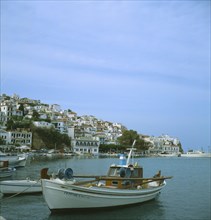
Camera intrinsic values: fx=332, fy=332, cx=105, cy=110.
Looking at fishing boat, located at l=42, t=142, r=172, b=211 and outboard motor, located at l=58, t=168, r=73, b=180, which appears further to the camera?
outboard motor, located at l=58, t=168, r=73, b=180

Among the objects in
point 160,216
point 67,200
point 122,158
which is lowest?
point 160,216

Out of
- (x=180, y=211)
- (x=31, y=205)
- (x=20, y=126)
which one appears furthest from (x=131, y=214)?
(x=20, y=126)

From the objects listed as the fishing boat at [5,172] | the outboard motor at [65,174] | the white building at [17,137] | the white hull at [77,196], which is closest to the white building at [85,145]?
the white building at [17,137]

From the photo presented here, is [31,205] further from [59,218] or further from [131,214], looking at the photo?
[131,214]

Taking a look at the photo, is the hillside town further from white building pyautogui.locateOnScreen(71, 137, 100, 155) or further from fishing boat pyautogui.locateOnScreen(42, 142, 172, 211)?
fishing boat pyautogui.locateOnScreen(42, 142, 172, 211)

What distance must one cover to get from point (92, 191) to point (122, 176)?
2.97 meters

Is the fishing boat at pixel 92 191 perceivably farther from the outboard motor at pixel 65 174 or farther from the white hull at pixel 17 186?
the white hull at pixel 17 186

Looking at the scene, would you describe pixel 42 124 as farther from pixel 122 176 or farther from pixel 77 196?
pixel 77 196

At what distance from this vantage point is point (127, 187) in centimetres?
1794

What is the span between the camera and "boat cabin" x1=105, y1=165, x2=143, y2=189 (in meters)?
17.6

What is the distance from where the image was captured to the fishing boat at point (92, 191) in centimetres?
1517

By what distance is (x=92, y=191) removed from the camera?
15578mm

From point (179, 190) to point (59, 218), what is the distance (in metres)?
13.6

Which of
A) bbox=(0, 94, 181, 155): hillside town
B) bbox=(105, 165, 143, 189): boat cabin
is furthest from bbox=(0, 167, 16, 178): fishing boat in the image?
bbox=(0, 94, 181, 155): hillside town
